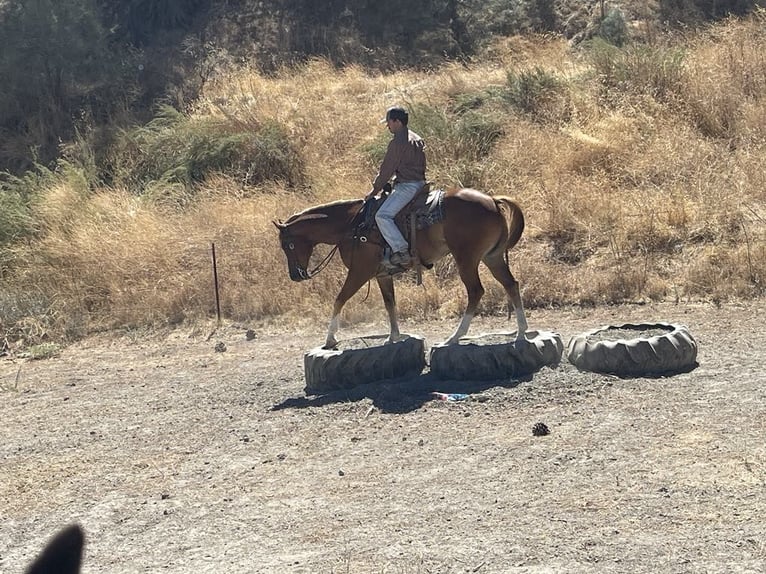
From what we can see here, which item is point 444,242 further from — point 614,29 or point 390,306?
point 614,29

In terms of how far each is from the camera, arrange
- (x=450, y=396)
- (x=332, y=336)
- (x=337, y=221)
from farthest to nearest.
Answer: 1. (x=337, y=221)
2. (x=332, y=336)
3. (x=450, y=396)

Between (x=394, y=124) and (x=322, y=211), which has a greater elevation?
(x=394, y=124)

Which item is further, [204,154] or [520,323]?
[204,154]

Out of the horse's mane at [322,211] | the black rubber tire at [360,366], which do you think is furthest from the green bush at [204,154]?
the black rubber tire at [360,366]

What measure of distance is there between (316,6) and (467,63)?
669cm

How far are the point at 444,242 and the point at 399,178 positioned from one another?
80 centimetres

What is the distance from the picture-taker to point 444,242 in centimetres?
970

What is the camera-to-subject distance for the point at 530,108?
65.0 ft

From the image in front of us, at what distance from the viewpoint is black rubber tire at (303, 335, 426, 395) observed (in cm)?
920

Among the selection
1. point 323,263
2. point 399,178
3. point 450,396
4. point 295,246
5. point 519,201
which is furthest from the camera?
point 519,201

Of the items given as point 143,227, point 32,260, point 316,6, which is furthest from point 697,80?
point 316,6

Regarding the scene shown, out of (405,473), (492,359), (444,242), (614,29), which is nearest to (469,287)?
(444,242)

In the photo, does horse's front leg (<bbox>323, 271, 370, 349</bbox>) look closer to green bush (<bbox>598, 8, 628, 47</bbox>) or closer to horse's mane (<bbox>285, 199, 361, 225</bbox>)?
horse's mane (<bbox>285, 199, 361, 225</bbox>)

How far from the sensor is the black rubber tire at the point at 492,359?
29.0 feet
